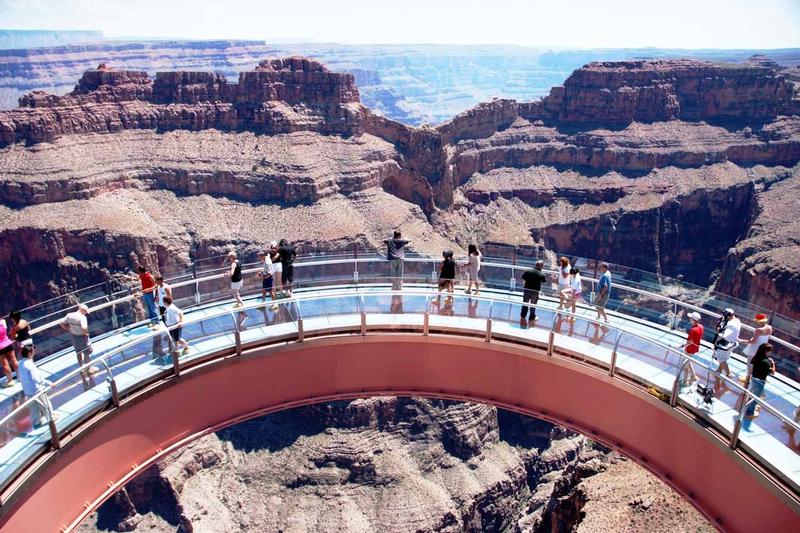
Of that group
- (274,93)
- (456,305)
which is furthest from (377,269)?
(274,93)

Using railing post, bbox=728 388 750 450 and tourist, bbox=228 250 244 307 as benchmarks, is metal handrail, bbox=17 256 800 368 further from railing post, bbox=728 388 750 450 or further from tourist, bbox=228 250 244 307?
railing post, bbox=728 388 750 450

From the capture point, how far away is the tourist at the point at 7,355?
16.8 metres

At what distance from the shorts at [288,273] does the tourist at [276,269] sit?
223mm

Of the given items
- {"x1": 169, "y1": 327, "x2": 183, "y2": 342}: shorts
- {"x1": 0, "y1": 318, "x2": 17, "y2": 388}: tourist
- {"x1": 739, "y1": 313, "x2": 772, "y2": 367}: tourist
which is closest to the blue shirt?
{"x1": 739, "y1": 313, "x2": 772, "y2": 367}: tourist

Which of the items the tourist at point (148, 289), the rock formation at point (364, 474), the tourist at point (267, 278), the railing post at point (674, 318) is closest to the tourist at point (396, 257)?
the tourist at point (267, 278)

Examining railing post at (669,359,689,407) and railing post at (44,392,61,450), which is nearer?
railing post at (44,392,61,450)

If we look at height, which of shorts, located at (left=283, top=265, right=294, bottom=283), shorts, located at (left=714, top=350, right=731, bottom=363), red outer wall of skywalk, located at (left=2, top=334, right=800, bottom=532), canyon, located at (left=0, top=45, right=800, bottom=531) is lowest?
canyon, located at (left=0, top=45, right=800, bottom=531)

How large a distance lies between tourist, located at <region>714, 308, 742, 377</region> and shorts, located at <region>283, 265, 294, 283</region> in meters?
13.2

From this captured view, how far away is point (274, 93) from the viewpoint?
73188mm

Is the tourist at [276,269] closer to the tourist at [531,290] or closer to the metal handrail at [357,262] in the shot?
the metal handrail at [357,262]

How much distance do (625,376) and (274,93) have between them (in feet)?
208

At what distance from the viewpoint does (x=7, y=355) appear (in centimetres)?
1730

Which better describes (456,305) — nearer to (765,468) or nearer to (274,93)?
(765,468)

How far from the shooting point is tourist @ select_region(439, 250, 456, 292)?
21.7 m
